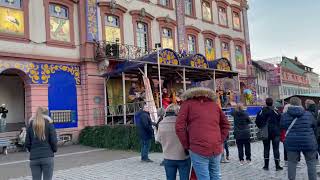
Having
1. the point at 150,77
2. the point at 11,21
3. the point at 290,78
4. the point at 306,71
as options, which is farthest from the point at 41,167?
the point at 306,71

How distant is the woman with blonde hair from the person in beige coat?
2092mm

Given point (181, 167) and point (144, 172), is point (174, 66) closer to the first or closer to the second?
point (144, 172)

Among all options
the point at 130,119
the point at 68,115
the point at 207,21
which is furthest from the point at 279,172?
the point at 207,21

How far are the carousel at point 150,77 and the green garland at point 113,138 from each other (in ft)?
4.00

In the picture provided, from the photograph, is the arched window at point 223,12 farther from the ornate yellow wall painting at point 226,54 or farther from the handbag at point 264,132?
the handbag at point 264,132

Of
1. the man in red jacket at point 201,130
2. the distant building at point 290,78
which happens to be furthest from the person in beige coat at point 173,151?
the distant building at point 290,78

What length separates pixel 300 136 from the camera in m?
7.47

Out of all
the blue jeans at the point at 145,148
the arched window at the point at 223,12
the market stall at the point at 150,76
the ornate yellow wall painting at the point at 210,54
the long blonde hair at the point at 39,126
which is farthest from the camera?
the arched window at the point at 223,12

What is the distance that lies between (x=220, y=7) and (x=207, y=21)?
2.91 metres

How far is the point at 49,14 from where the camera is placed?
1912 centimetres

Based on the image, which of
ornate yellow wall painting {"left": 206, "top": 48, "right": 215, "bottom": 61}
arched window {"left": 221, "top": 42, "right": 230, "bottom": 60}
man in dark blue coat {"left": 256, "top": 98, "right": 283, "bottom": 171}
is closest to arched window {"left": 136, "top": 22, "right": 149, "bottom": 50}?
ornate yellow wall painting {"left": 206, "top": 48, "right": 215, "bottom": 61}

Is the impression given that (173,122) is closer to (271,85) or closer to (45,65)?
(45,65)

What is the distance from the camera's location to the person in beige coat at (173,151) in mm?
6102

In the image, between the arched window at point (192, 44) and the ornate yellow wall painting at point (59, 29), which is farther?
the arched window at point (192, 44)
